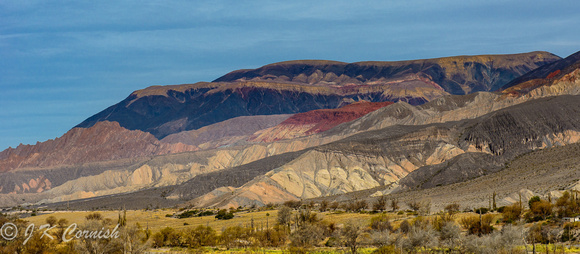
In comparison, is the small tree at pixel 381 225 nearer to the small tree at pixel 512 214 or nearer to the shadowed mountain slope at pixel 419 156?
the small tree at pixel 512 214

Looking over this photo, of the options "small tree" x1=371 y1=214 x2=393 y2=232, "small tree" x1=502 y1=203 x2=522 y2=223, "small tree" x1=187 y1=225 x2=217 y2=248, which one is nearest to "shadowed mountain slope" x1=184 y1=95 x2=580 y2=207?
"small tree" x1=371 y1=214 x2=393 y2=232

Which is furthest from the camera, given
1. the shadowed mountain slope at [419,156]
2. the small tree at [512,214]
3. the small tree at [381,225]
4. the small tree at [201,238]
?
the shadowed mountain slope at [419,156]

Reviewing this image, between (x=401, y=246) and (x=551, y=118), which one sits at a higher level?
(x=551, y=118)

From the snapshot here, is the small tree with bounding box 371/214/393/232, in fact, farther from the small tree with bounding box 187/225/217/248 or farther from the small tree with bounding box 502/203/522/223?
the small tree with bounding box 187/225/217/248

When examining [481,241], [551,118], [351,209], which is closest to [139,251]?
[481,241]

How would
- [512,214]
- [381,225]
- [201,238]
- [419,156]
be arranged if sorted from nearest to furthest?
[512,214] → [201,238] → [381,225] → [419,156]

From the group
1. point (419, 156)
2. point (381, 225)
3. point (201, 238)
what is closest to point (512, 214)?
point (381, 225)

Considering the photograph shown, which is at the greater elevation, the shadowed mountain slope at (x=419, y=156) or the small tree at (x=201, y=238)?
the shadowed mountain slope at (x=419, y=156)

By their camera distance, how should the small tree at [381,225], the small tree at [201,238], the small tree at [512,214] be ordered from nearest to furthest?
the small tree at [512,214]
the small tree at [201,238]
the small tree at [381,225]

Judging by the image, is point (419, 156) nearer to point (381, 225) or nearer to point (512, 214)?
point (381, 225)

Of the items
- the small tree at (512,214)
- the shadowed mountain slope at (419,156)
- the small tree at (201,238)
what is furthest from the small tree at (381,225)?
the shadowed mountain slope at (419,156)

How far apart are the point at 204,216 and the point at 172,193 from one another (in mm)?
58812

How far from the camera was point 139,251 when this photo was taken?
5116 cm

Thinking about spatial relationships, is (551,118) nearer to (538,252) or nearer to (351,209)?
(351,209)
